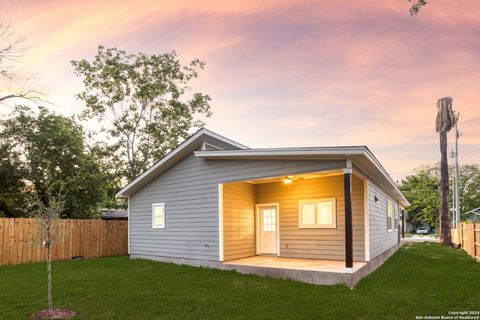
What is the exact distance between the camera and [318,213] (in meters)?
12.8

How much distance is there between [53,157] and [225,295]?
17.7 m

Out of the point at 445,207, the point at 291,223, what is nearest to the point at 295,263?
the point at 291,223

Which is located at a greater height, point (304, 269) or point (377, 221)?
point (377, 221)

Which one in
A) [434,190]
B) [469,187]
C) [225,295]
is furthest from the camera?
[469,187]

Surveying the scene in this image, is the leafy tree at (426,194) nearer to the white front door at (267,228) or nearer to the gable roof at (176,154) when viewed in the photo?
the white front door at (267,228)

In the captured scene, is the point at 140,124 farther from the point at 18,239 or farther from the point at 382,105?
the point at 382,105

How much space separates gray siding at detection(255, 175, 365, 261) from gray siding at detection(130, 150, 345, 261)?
2.40m

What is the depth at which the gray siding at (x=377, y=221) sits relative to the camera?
12250 mm

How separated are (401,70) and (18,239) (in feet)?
52.0

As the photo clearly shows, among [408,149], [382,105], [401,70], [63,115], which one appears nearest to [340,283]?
[401,70]

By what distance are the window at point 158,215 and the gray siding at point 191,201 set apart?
19 centimetres

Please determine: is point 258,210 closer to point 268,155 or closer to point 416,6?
point 268,155

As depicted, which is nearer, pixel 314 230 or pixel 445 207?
pixel 314 230

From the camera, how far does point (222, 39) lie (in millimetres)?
13977
